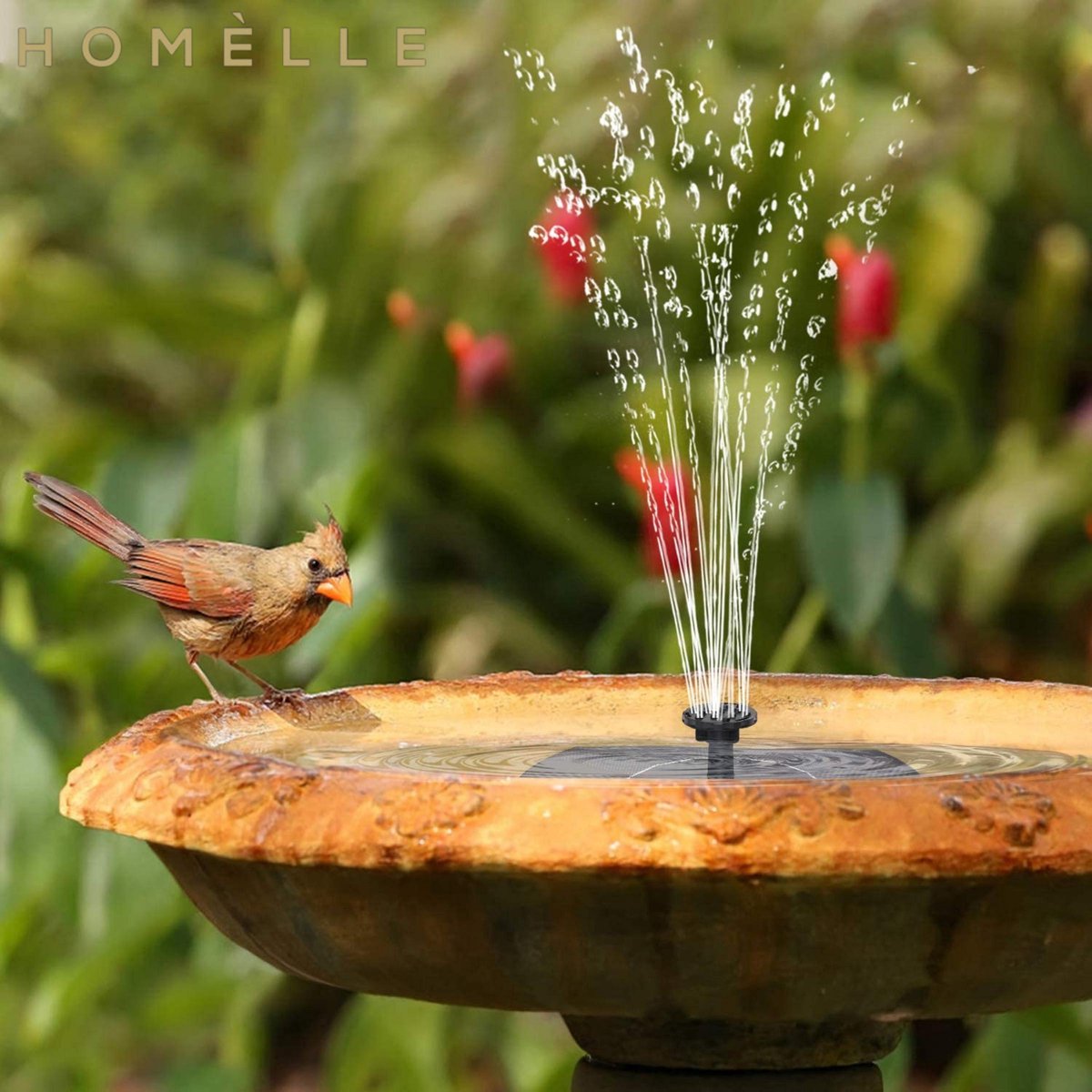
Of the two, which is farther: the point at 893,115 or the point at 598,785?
the point at 893,115

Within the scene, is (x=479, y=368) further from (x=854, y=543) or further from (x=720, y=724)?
(x=720, y=724)

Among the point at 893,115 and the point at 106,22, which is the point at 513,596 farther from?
the point at 106,22

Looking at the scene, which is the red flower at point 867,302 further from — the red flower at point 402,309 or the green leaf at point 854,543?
the red flower at point 402,309

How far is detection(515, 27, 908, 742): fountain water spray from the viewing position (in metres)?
3.72

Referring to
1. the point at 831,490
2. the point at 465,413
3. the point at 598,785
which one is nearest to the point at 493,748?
the point at 598,785

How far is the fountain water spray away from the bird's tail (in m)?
1.43

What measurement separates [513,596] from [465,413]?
0.43 m

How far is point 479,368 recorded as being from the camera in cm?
413

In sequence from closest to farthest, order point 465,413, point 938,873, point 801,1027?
point 938,873
point 801,1027
point 465,413

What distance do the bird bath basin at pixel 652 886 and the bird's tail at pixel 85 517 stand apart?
0.38m

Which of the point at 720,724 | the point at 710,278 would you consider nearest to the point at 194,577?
the point at 720,724

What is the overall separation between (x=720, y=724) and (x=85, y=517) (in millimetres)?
770

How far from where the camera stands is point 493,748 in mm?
2043

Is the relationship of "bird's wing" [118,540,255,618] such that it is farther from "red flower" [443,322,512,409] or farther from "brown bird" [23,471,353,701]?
"red flower" [443,322,512,409]
